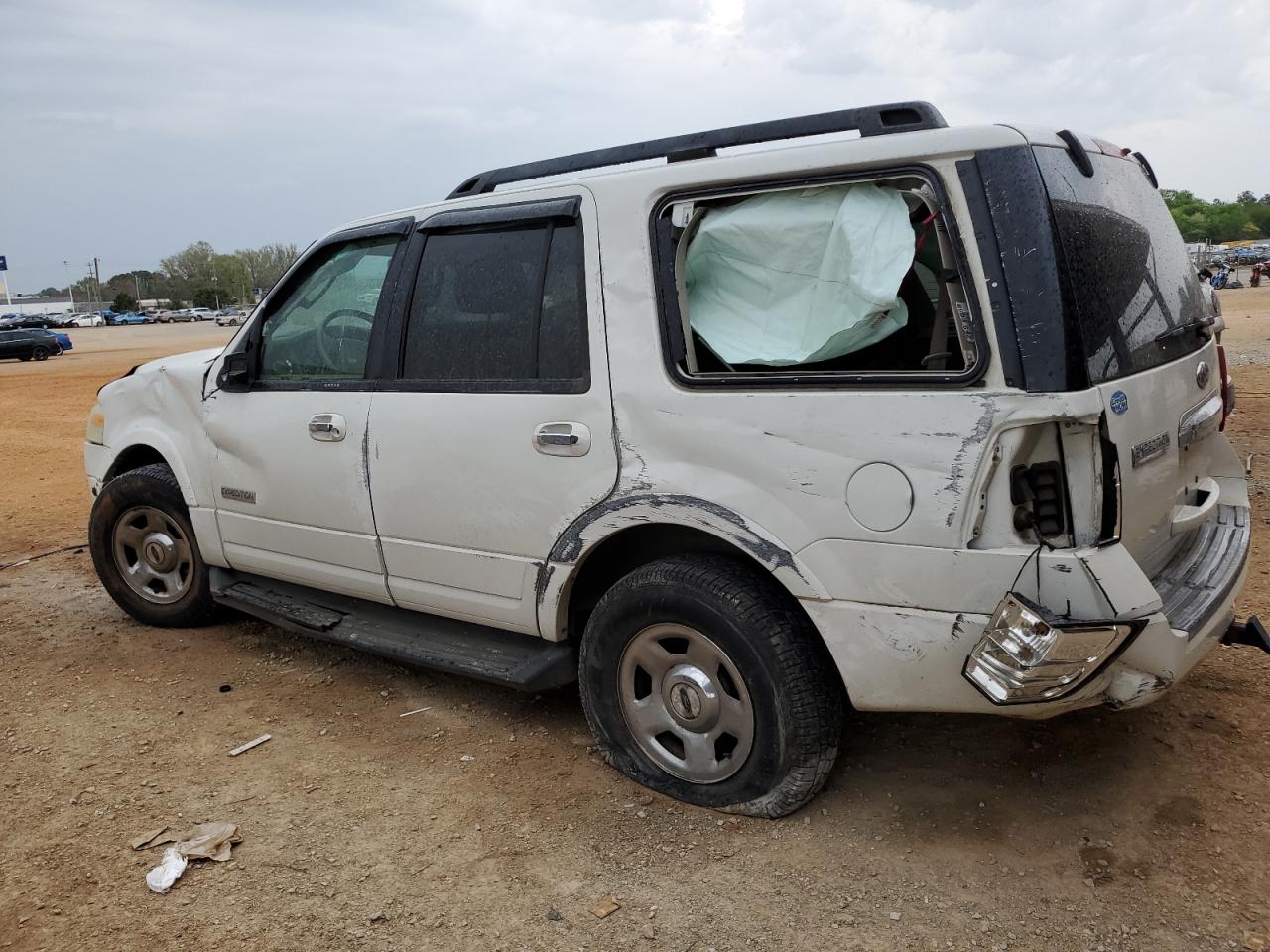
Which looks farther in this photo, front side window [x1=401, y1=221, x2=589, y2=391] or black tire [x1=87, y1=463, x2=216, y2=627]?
black tire [x1=87, y1=463, x2=216, y2=627]

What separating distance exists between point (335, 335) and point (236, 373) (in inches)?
21.2

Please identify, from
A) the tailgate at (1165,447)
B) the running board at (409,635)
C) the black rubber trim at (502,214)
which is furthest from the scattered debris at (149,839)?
the tailgate at (1165,447)

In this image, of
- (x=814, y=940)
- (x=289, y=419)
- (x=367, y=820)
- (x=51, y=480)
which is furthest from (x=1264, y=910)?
(x=51, y=480)

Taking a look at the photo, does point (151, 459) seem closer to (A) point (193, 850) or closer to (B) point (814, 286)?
(A) point (193, 850)

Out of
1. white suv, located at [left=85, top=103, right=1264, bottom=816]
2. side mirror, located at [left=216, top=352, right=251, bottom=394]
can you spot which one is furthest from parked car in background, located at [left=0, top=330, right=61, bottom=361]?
white suv, located at [left=85, top=103, right=1264, bottom=816]

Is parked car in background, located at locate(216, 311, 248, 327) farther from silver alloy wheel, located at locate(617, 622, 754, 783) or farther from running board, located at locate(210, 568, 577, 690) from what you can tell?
silver alloy wheel, located at locate(617, 622, 754, 783)

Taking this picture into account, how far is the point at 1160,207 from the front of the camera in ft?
11.0

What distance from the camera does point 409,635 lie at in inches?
157

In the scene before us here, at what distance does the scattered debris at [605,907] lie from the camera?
278 centimetres

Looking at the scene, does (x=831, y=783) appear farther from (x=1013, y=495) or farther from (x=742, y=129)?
(x=742, y=129)

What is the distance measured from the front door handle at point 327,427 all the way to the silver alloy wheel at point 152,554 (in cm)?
133

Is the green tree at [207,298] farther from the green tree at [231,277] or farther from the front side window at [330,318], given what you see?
the front side window at [330,318]

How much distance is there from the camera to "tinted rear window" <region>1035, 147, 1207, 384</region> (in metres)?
2.60

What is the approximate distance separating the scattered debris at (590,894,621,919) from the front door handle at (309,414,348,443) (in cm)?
202
